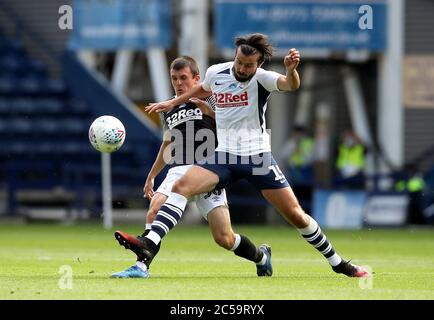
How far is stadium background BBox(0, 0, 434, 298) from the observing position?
25797mm

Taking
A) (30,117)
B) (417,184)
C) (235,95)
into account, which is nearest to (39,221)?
(30,117)

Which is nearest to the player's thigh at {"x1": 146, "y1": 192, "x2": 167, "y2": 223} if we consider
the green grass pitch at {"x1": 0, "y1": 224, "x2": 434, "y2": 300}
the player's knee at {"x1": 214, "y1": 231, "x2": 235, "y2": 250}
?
the green grass pitch at {"x1": 0, "y1": 224, "x2": 434, "y2": 300}

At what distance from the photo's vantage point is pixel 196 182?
37.3ft

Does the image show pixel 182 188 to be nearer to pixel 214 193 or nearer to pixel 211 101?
pixel 214 193

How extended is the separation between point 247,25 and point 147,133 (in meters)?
3.38

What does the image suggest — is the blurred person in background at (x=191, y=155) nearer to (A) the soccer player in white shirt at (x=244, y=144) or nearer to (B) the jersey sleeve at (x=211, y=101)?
(B) the jersey sleeve at (x=211, y=101)

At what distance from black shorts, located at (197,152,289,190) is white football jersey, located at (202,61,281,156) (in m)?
0.06

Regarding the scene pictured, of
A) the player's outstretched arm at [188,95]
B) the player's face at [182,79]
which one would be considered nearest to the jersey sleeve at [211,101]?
the player's face at [182,79]

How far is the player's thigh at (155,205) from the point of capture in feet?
40.6

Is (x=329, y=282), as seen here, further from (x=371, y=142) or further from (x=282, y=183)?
(x=371, y=142)

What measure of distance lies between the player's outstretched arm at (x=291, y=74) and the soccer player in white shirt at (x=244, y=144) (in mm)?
27

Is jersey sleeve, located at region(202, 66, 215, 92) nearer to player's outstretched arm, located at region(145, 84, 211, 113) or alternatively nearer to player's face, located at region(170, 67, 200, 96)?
player's outstretched arm, located at region(145, 84, 211, 113)

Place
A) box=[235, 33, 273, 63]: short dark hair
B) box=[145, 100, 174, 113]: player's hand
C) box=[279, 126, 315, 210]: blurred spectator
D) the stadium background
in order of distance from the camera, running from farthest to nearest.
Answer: box=[279, 126, 315, 210]: blurred spectator, the stadium background, box=[145, 100, 174, 113]: player's hand, box=[235, 33, 273, 63]: short dark hair

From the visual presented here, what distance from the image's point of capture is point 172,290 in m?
10.4
